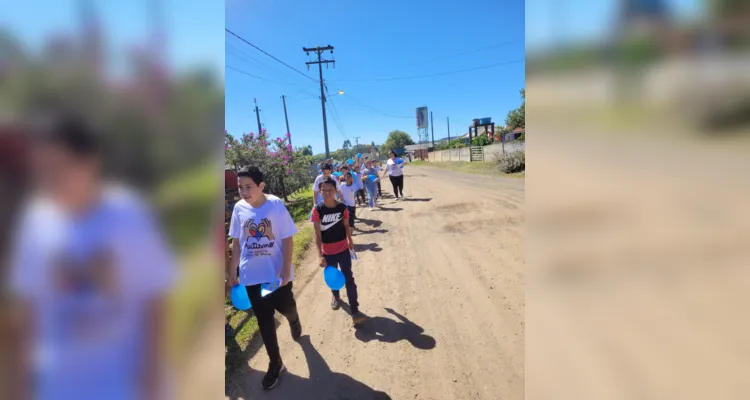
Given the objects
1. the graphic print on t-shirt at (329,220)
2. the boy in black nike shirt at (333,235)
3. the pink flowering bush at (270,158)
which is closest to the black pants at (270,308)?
the boy in black nike shirt at (333,235)

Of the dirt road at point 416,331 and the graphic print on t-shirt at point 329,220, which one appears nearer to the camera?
the dirt road at point 416,331

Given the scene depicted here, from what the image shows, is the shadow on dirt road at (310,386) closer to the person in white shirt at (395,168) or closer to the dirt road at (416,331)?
the dirt road at (416,331)

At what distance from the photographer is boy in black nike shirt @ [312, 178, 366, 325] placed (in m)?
3.63

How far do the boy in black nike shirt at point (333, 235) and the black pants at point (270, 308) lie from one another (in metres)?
0.74

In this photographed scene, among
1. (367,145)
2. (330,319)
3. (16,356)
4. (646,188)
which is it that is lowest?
(330,319)

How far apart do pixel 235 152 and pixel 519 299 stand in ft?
40.6

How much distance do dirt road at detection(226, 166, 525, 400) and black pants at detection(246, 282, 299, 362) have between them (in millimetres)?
354

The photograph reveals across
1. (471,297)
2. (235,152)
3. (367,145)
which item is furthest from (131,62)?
(367,145)

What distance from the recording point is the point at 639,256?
658mm

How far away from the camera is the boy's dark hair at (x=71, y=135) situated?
458mm

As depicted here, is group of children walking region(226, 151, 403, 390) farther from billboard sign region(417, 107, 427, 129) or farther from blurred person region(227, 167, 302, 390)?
billboard sign region(417, 107, 427, 129)

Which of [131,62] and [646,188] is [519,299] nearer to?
[646,188]

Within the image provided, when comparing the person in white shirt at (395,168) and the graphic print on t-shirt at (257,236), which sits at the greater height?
the person in white shirt at (395,168)

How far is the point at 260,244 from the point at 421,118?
65.7 metres
